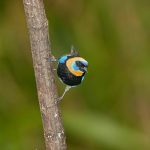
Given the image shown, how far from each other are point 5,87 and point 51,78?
87 cm

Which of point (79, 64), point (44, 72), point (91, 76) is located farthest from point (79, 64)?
point (91, 76)

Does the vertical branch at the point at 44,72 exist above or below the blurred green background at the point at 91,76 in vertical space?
below

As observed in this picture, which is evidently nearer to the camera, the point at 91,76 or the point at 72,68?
the point at 72,68

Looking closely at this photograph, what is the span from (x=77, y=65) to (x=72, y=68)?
0.06 feet

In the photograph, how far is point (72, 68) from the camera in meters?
1.04

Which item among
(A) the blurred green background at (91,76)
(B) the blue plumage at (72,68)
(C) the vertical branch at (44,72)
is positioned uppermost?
(A) the blurred green background at (91,76)

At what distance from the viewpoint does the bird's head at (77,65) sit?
1.03 metres

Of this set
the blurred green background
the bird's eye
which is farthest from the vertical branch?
the blurred green background

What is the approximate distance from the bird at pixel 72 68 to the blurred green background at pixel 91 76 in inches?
26.3

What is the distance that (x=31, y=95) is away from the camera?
1820 millimetres

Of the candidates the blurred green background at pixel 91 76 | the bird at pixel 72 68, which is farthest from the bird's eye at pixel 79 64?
the blurred green background at pixel 91 76

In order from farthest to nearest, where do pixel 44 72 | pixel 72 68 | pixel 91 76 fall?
1. pixel 91 76
2. pixel 72 68
3. pixel 44 72

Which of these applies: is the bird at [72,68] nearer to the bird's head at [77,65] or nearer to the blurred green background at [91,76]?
the bird's head at [77,65]

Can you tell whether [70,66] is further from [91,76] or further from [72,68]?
[91,76]
